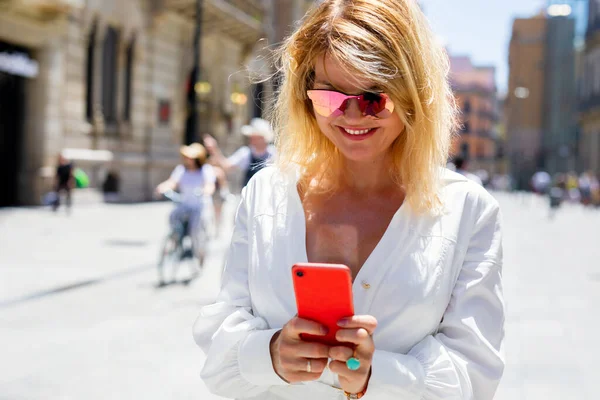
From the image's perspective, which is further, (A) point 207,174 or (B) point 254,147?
(A) point 207,174

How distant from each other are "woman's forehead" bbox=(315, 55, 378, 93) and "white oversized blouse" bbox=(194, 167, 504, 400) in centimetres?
29

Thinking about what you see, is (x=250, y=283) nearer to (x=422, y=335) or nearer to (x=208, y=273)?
(x=422, y=335)

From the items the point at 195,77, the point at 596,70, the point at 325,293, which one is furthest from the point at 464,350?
the point at 596,70

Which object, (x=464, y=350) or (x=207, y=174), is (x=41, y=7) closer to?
(x=207, y=174)

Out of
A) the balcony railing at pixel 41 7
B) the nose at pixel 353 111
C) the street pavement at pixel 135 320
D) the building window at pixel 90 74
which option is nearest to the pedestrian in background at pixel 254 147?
the street pavement at pixel 135 320

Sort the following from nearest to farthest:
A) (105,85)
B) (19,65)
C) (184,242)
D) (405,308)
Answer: (405,308), (184,242), (19,65), (105,85)

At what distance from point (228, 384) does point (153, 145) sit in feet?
76.5

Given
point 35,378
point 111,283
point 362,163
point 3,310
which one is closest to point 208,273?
point 111,283

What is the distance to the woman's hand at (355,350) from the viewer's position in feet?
4.72

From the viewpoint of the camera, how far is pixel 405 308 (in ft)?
5.42

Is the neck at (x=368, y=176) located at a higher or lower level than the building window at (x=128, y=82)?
lower

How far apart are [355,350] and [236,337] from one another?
0.33m

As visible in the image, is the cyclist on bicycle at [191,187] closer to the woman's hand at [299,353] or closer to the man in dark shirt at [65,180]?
the man in dark shirt at [65,180]

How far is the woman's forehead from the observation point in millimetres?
1672
